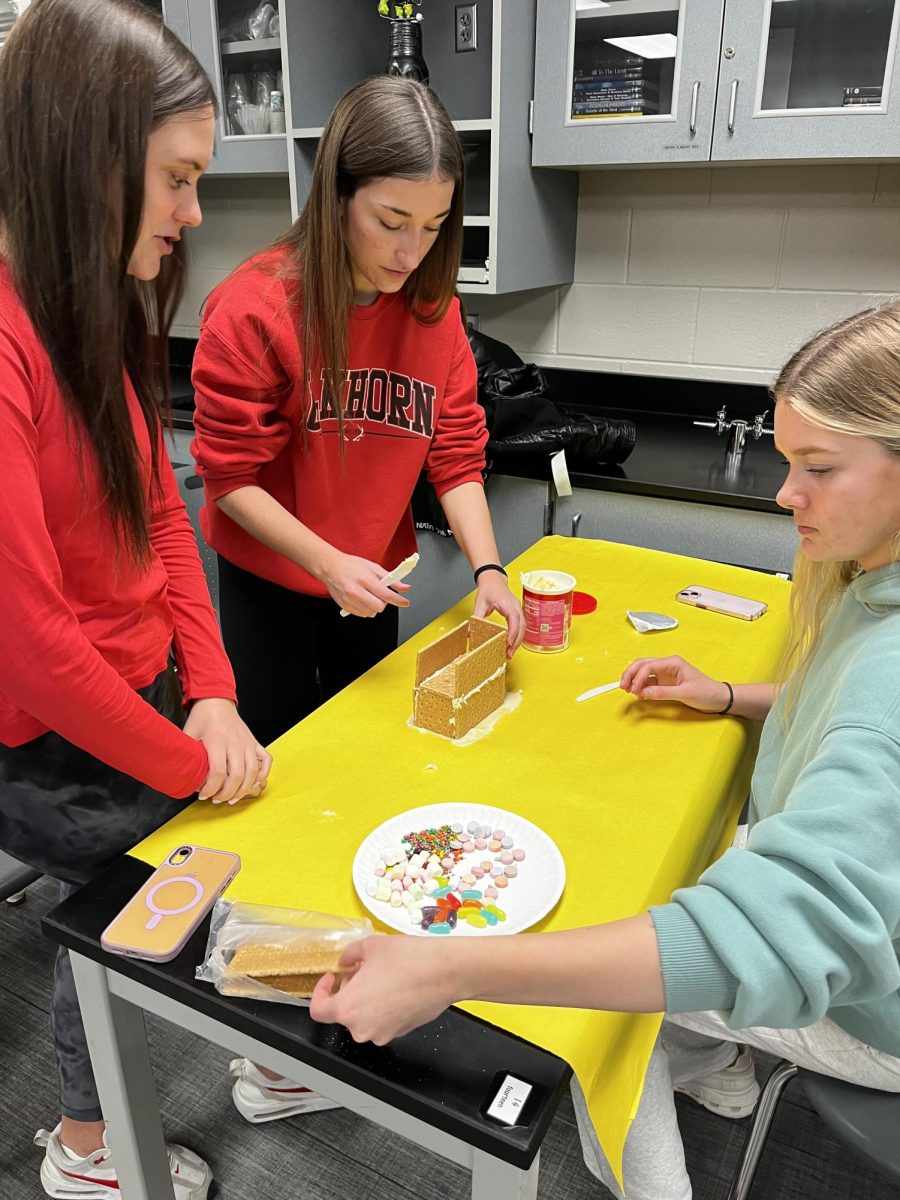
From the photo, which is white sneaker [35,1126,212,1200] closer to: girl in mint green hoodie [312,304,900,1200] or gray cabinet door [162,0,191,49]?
girl in mint green hoodie [312,304,900,1200]

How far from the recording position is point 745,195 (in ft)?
7.59

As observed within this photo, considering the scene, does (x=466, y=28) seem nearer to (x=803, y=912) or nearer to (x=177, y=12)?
(x=177, y=12)

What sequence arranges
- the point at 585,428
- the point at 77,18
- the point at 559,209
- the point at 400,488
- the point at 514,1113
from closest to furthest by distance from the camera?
the point at 514,1113, the point at 77,18, the point at 400,488, the point at 585,428, the point at 559,209

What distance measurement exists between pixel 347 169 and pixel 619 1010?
1111 mm

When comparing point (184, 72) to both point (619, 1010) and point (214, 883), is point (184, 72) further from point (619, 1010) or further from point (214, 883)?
point (619, 1010)

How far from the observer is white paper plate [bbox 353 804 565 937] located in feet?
2.62

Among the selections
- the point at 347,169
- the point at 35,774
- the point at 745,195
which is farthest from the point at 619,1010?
the point at 745,195

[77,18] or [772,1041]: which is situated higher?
[77,18]

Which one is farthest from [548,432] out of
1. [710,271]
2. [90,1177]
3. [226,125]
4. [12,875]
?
[90,1177]

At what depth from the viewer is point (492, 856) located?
0.89 m

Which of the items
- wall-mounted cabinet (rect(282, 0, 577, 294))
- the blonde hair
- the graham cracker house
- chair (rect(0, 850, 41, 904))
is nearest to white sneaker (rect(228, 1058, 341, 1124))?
chair (rect(0, 850, 41, 904))

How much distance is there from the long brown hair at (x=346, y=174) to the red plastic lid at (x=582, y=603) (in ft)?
1.64

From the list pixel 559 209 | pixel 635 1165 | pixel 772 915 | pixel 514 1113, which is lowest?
pixel 635 1165

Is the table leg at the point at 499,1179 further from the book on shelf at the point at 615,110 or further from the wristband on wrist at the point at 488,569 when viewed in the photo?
the book on shelf at the point at 615,110
